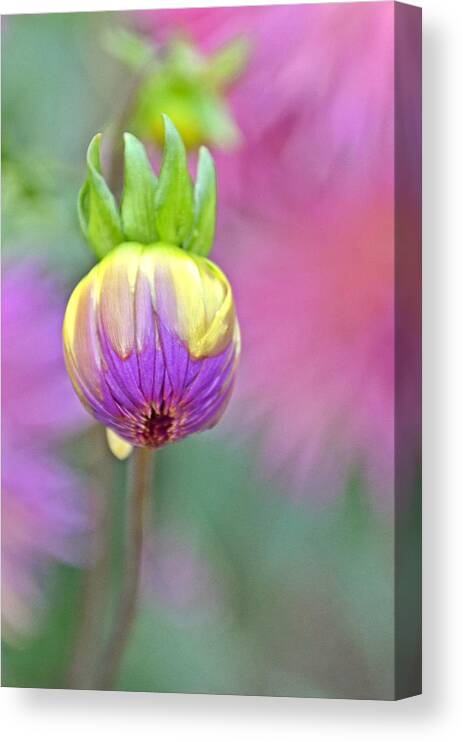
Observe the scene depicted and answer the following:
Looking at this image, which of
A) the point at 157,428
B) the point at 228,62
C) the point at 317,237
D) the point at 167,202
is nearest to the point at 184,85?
the point at 228,62

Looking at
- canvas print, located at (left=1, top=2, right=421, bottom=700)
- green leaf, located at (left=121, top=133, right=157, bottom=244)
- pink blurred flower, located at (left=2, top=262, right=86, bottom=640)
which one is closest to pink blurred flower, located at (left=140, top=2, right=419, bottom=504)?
canvas print, located at (left=1, top=2, right=421, bottom=700)

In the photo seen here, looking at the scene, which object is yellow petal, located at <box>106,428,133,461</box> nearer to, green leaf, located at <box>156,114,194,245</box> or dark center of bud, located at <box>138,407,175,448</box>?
dark center of bud, located at <box>138,407,175,448</box>

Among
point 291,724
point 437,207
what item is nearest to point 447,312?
point 437,207

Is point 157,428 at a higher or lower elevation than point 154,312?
lower

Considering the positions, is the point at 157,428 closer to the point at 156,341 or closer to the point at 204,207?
the point at 156,341

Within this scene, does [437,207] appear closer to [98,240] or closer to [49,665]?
[98,240]

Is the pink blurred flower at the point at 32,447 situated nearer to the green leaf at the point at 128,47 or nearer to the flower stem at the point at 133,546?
the flower stem at the point at 133,546
